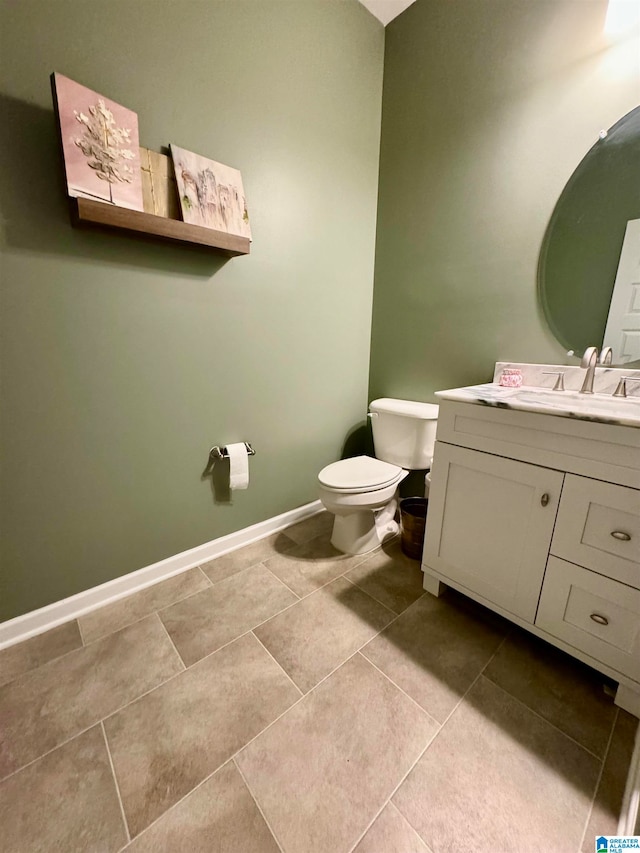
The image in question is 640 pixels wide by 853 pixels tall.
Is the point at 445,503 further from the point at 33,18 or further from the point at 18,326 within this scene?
the point at 33,18

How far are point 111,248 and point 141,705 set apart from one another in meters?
1.47

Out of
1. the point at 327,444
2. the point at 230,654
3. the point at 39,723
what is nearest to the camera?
the point at 39,723

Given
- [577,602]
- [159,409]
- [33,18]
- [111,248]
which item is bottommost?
[577,602]

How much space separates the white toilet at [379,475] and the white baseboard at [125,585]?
435 mm

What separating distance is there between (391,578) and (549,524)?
74 cm

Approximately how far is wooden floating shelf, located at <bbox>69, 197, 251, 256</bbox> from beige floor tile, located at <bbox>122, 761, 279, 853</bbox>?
1.57m

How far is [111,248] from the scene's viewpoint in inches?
45.7

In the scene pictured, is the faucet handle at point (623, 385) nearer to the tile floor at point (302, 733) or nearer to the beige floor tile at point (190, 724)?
the tile floor at point (302, 733)

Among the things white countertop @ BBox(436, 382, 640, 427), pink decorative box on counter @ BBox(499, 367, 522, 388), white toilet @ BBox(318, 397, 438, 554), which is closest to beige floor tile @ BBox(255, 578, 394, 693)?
white toilet @ BBox(318, 397, 438, 554)

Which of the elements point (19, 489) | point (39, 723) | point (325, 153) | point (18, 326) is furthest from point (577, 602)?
point (325, 153)

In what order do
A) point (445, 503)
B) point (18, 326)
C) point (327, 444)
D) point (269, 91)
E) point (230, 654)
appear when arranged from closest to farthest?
point (18, 326), point (230, 654), point (445, 503), point (269, 91), point (327, 444)

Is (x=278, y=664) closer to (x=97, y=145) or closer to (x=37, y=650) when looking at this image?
(x=37, y=650)

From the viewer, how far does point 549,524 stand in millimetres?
1027

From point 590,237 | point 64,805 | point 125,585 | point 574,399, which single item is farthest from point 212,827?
point 590,237
